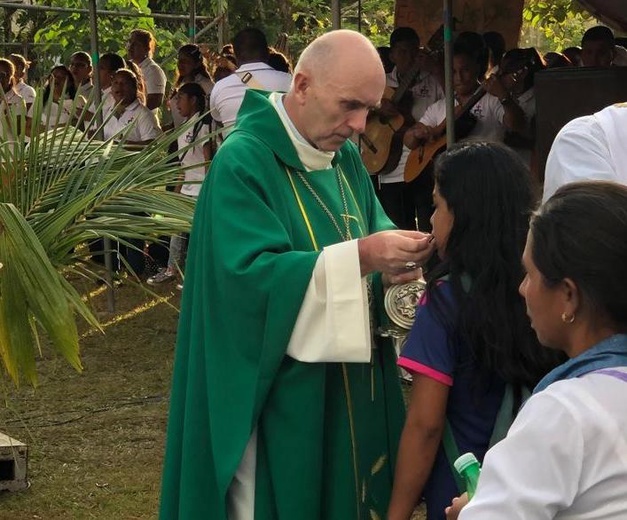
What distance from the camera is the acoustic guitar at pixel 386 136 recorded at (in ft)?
27.5

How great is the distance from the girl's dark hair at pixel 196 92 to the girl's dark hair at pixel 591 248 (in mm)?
7922

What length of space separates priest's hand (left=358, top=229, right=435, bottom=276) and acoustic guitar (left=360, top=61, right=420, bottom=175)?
17.5 ft

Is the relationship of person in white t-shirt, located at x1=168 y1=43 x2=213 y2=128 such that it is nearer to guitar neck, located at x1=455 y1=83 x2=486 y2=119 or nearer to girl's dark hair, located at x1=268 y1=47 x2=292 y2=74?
girl's dark hair, located at x1=268 y1=47 x2=292 y2=74

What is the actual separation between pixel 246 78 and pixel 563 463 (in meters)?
6.89

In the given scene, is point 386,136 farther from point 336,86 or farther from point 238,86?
point 336,86

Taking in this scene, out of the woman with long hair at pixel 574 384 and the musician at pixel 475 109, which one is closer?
the woman with long hair at pixel 574 384

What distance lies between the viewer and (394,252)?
9.76 feet

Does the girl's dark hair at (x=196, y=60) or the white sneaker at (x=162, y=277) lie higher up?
the girl's dark hair at (x=196, y=60)

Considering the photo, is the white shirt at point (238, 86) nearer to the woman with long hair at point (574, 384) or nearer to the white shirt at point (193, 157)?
the white shirt at point (193, 157)

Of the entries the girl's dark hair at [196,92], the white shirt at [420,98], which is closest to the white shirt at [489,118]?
the white shirt at [420,98]

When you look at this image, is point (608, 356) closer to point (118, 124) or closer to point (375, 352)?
point (375, 352)

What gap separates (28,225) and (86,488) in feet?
6.22

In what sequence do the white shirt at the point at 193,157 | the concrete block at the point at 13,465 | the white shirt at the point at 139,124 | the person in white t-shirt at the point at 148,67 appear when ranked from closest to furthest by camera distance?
the concrete block at the point at 13,465 → the white shirt at the point at 193,157 → the white shirt at the point at 139,124 → the person in white t-shirt at the point at 148,67

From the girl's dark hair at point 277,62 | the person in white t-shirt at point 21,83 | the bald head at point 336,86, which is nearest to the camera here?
the bald head at point 336,86
